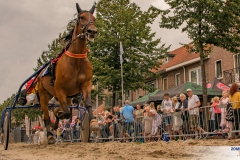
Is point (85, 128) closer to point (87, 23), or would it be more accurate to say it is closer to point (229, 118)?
point (87, 23)

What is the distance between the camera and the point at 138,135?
15500 millimetres

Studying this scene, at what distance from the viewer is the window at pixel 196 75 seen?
114ft

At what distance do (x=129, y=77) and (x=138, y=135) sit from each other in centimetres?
1321

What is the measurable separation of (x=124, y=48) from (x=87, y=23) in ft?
67.6

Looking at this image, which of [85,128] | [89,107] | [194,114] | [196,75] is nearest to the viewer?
[89,107]

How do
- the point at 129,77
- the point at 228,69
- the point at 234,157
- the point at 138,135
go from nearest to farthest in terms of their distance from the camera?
the point at 234,157 < the point at 138,135 < the point at 129,77 < the point at 228,69

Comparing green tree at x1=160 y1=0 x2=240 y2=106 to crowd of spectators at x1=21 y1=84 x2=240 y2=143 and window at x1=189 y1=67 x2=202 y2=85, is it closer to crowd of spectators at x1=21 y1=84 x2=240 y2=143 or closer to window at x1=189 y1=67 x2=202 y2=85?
crowd of spectators at x1=21 y1=84 x2=240 y2=143

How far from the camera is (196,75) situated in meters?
35.1

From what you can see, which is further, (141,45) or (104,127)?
(141,45)

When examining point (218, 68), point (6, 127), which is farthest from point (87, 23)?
point (218, 68)

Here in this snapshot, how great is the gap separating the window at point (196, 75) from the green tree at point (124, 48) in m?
5.63

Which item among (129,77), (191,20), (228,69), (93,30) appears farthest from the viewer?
(228,69)

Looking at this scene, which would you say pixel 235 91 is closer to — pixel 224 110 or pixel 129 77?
pixel 224 110

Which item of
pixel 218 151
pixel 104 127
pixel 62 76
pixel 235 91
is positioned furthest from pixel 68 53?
pixel 104 127
